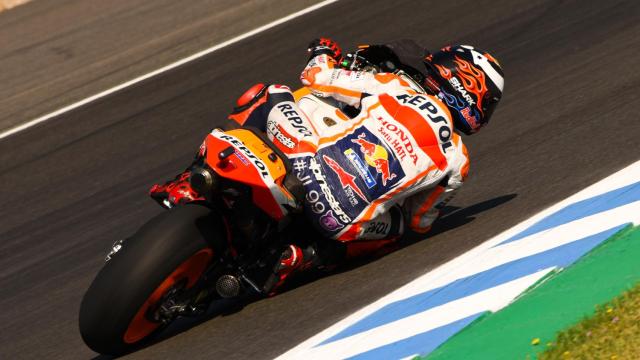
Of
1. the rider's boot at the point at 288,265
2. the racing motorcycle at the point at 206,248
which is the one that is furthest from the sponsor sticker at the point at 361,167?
the rider's boot at the point at 288,265

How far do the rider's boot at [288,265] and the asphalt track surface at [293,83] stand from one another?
0.52 feet

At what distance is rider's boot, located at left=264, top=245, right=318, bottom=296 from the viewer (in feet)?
20.3

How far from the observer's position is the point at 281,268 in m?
6.20

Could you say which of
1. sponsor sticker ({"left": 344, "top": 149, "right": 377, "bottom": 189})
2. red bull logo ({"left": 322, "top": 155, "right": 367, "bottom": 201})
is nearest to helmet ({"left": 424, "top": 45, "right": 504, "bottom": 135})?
sponsor sticker ({"left": 344, "top": 149, "right": 377, "bottom": 189})

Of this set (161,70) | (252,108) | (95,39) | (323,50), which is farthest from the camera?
(95,39)

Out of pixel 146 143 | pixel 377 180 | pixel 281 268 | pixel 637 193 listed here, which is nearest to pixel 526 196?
pixel 637 193

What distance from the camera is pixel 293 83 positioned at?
11.1 metres

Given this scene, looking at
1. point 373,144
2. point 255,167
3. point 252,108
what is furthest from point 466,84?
point 255,167

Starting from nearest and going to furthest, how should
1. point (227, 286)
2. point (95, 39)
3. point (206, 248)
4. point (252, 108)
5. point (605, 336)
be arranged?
1. point (605, 336)
2. point (206, 248)
3. point (227, 286)
4. point (252, 108)
5. point (95, 39)

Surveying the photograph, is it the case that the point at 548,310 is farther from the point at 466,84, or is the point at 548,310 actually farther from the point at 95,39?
the point at 95,39

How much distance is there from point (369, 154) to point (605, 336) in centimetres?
203

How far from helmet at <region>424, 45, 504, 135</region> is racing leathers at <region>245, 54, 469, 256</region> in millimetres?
151

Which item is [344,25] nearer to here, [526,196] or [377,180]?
[526,196]

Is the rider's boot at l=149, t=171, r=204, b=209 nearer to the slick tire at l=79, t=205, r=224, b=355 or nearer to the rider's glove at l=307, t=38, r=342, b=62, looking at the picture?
the slick tire at l=79, t=205, r=224, b=355
